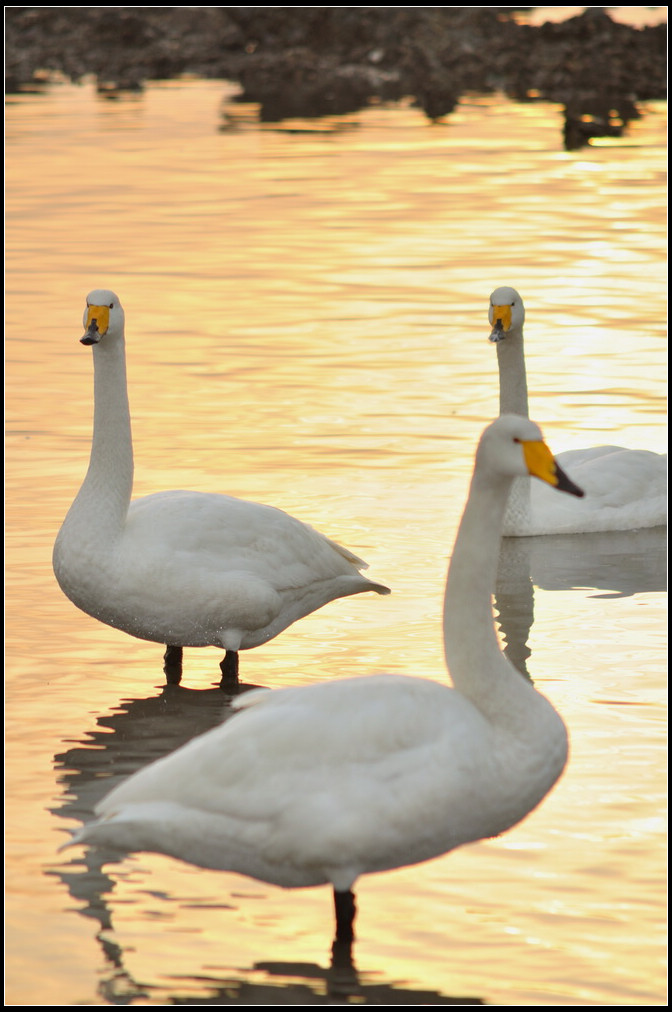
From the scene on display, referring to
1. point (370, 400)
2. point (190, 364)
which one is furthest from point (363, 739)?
point (190, 364)

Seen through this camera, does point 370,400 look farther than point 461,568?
Yes

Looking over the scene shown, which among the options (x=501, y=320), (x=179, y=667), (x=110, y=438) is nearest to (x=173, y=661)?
(x=179, y=667)

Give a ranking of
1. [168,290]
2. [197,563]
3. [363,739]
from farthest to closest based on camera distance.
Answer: [168,290] → [197,563] → [363,739]

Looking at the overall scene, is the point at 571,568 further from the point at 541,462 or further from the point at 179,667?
the point at 541,462

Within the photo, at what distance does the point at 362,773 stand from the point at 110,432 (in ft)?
10.4

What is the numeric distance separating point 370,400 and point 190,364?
185cm

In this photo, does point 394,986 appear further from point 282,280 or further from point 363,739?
point 282,280

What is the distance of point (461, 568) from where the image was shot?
5.45 meters

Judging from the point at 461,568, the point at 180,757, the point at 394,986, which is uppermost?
the point at 461,568

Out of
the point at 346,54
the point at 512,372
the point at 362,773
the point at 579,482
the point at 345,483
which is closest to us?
the point at 362,773

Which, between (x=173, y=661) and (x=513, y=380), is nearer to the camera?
(x=173, y=661)

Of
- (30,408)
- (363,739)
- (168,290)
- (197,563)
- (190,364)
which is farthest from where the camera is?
(168,290)

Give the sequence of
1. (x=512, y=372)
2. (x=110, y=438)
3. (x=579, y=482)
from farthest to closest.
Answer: (x=512, y=372) < (x=579, y=482) < (x=110, y=438)

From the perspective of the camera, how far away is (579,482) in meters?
10.2
